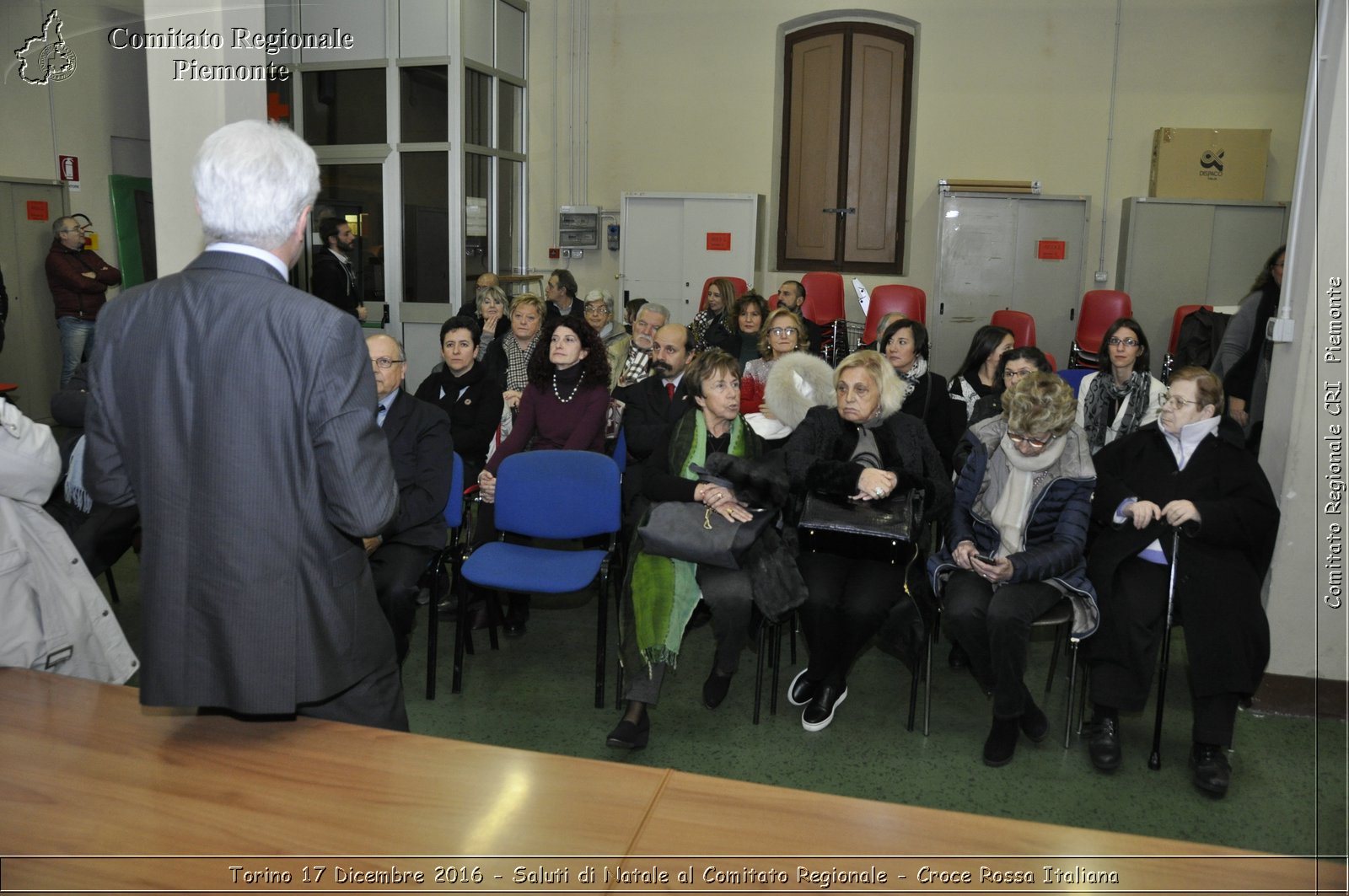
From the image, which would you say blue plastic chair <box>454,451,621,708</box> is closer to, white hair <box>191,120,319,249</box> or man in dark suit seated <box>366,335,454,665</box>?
man in dark suit seated <box>366,335,454,665</box>

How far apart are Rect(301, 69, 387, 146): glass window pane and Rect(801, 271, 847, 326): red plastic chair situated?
4139 mm

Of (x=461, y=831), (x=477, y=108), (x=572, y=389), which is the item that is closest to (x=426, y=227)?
(x=477, y=108)

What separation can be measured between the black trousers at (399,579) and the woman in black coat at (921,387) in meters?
2.37

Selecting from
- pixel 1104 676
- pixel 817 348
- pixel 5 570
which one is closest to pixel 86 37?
pixel 817 348

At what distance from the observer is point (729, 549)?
11.1 ft

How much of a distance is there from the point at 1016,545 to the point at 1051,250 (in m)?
6.42

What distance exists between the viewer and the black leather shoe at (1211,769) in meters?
3.09

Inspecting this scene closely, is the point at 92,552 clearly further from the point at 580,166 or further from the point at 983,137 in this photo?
the point at 983,137

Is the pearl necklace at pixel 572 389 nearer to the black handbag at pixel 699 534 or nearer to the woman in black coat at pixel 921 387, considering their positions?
the black handbag at pixel 699 534

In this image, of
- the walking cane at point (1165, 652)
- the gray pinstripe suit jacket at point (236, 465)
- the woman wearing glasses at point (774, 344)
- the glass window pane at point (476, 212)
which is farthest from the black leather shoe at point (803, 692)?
the glass window pane at point (476, 212)

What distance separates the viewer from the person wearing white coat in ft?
7.69

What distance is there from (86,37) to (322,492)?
886 centimetres

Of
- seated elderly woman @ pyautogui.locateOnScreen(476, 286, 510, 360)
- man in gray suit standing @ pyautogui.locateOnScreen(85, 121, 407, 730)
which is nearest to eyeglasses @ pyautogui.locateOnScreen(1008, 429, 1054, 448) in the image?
man in gray suit standing @ pyautogui.locateOnScreen(85, 121, 407, 730)

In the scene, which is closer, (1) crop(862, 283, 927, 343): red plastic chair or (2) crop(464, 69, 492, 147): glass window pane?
(1) crop(862, 283, 927, 343): red plastic chair
